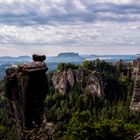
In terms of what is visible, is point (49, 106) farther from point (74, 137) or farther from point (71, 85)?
point (74, 137)

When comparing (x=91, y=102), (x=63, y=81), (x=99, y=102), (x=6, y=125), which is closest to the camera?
(x=6, y=125)

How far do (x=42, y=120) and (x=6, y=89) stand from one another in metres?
1.83


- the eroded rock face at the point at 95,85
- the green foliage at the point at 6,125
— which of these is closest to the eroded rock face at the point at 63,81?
the eroded rock face at the point at 95,85

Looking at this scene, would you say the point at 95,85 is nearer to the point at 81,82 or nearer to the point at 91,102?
the point at 81,82

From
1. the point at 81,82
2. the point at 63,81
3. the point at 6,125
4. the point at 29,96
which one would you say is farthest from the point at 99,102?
the point at 29,96

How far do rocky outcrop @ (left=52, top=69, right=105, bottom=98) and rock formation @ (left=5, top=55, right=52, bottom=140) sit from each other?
151m

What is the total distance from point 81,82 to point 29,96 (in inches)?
6119

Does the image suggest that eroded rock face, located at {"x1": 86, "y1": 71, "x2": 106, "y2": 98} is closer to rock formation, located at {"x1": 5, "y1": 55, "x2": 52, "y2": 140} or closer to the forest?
the forest

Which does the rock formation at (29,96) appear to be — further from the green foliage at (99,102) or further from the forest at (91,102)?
the green foliage at (99,102)

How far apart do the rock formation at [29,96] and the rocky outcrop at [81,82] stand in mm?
151192

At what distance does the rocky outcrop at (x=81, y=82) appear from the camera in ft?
561

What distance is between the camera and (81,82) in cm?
17312

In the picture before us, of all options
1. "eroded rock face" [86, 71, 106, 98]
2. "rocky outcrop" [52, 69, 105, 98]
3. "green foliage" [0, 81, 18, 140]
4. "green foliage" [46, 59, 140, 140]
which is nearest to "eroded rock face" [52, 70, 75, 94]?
"rocky outcrop" [52, 69, 105, 98]

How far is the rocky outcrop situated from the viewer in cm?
17100
